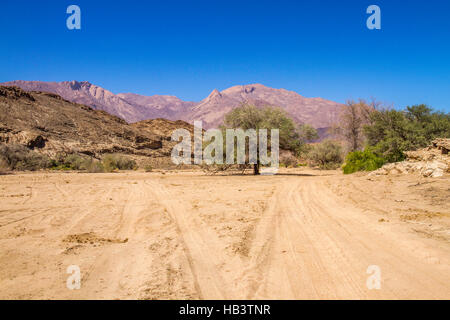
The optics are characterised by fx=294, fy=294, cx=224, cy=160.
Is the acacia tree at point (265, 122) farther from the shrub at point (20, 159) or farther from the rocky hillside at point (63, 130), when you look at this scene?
the rocky hillside at point (63, 130)

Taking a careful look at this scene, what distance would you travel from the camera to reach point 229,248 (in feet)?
14.7

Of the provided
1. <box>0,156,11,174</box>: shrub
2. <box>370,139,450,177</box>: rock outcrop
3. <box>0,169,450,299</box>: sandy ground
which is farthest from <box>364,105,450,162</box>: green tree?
<box>0,156,11,174</box>: shrub

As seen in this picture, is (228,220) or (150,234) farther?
(228,220)

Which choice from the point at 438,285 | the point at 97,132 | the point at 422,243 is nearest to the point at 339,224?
the point at 422,243

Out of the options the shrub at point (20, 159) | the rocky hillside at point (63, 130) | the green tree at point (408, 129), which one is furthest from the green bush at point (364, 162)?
the rocky hillside at point (63, 130)

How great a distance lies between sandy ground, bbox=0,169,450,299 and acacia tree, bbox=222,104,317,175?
1163 centimetres

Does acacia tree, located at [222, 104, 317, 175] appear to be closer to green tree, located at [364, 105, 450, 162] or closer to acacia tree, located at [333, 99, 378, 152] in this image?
green tree, located at [364, 105, 450, 162]

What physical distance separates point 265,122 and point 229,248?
15736 mm

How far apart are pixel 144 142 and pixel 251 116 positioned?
31158mm

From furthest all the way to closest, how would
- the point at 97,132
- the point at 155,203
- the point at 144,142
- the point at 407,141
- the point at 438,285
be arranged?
the point at 144,142 < the point at 97,132 < the point at 407,141 < the point at 155,203 < the point at 438,285

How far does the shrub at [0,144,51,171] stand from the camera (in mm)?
22011

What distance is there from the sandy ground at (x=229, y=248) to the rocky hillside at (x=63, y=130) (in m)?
28.1
